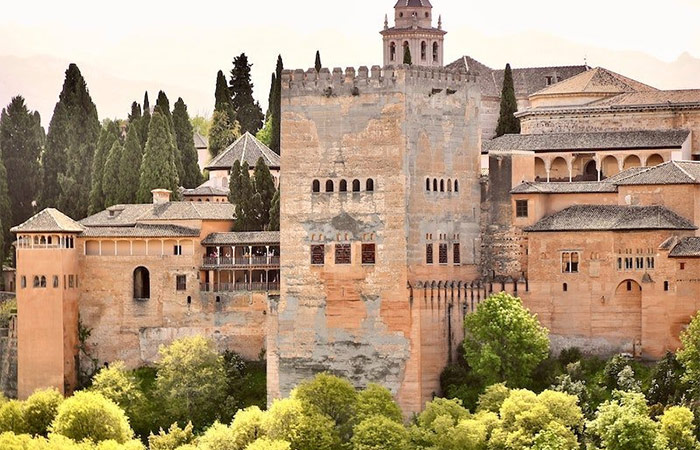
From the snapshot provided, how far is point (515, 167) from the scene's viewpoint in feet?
216

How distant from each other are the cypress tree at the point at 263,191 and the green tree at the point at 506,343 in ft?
37.5

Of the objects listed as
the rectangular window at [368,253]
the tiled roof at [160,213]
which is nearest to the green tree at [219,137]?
the tiled roof at [160,213]

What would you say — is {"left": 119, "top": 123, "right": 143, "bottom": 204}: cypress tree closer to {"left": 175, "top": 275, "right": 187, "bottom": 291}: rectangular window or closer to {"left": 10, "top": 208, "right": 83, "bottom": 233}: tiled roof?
{"left": 10, "top": 208, "right": 83, "bottom": 233}: tiled roof

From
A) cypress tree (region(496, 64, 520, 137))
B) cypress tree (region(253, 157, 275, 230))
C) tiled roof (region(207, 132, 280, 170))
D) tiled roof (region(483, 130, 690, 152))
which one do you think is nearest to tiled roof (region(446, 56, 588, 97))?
cypress tree (region(496, 64, 520, 137))

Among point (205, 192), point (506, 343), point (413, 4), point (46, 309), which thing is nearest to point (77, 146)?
point (205, 192)

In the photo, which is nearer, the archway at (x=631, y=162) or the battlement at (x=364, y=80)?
the battlement at (x=364, y=80)

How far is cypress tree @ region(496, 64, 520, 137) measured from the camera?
7731cm

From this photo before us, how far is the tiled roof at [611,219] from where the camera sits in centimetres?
6191

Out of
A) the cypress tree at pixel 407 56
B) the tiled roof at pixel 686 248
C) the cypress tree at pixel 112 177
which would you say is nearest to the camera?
the tiled roof at pixel 686 248

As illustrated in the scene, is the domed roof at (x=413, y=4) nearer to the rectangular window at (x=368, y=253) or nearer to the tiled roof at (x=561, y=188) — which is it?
the tiled roof at (x=561, y=188)

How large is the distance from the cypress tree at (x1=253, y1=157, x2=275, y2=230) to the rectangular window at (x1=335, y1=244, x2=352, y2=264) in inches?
299

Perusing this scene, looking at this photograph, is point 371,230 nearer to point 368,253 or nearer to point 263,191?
point 368,253

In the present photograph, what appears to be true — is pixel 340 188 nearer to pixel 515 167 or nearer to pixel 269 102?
pixel 515 167

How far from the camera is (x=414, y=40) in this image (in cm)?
9025
